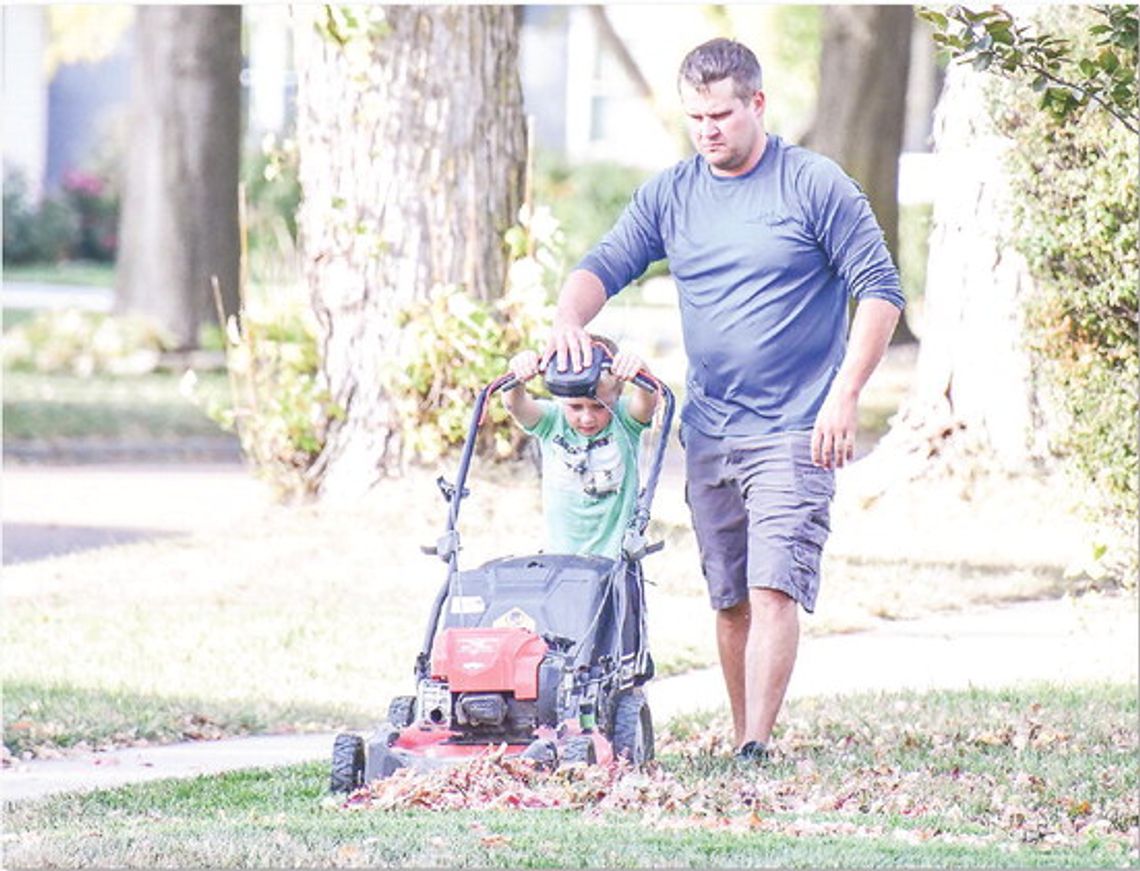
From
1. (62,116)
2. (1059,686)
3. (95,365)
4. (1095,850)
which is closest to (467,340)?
(1059,686)

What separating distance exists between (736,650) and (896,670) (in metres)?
2.29

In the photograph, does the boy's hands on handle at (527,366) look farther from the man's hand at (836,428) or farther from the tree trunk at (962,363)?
the tree trunk at (962,363)

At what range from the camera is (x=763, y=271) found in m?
6.82

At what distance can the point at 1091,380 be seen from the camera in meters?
8.60

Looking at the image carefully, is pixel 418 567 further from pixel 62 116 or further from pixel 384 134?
pixel 62 116

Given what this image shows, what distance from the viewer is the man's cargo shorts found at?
6.84 m

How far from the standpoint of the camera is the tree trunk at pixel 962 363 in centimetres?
1248

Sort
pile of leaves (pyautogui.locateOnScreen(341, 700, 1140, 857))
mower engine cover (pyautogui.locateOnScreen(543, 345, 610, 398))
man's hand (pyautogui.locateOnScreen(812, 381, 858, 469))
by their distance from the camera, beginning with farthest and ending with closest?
mower engine cover (pyautogui.locateOnScreen(543, 345, 610, 398)) < man's hand (pyautogui.locateOnScreen(812, 381, 858, 469)) < pile of leaves (pyautogui.locateOnScreen(341, 700, 1140, 857))

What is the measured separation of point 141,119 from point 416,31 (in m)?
10.8

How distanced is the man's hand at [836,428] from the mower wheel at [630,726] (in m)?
0.83

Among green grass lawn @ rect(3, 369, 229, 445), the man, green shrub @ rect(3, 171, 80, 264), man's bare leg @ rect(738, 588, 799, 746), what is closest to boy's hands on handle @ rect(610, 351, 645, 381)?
the man

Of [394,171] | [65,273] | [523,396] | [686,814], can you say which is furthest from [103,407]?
[65,273]

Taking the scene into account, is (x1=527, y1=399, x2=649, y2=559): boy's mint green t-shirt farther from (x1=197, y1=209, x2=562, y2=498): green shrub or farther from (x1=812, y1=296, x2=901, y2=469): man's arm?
(x1=197, y1=209, x2=562, y2=498): green shrub

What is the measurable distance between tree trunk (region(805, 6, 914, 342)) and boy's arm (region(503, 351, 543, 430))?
15601 mm
